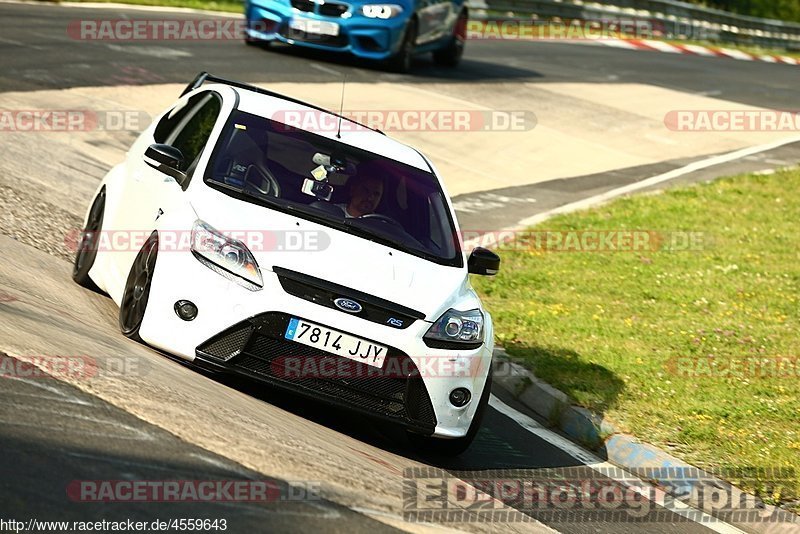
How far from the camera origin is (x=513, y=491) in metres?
7.15

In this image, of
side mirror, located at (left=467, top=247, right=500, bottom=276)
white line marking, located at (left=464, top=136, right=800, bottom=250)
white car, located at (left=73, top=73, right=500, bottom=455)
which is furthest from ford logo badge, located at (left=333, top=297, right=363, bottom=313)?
white line marking, located at (left=464, top=136, right=800, bottom=250)

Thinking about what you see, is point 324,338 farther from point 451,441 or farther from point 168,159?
point 168,159

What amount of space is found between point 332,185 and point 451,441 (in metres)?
1.75

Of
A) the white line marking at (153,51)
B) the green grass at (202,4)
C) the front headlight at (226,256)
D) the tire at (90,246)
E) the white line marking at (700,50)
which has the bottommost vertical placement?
the white line marking at (700,50)

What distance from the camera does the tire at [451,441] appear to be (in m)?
7.39

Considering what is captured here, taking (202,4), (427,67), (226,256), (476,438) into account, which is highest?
(226,256)

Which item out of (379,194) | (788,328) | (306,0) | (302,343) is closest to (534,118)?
(306,0)

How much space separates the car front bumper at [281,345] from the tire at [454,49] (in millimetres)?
18730

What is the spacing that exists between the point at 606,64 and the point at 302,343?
924 inches

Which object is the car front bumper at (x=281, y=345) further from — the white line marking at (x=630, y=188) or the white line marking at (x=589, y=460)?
the white line marking at (x=630, y=188)

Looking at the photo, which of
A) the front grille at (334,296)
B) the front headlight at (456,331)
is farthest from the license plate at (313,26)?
the front grille at (334,296)

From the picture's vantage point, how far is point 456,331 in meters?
7.22

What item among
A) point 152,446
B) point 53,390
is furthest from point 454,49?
point 152,446

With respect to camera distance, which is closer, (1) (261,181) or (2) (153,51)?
(1) (261,181)
